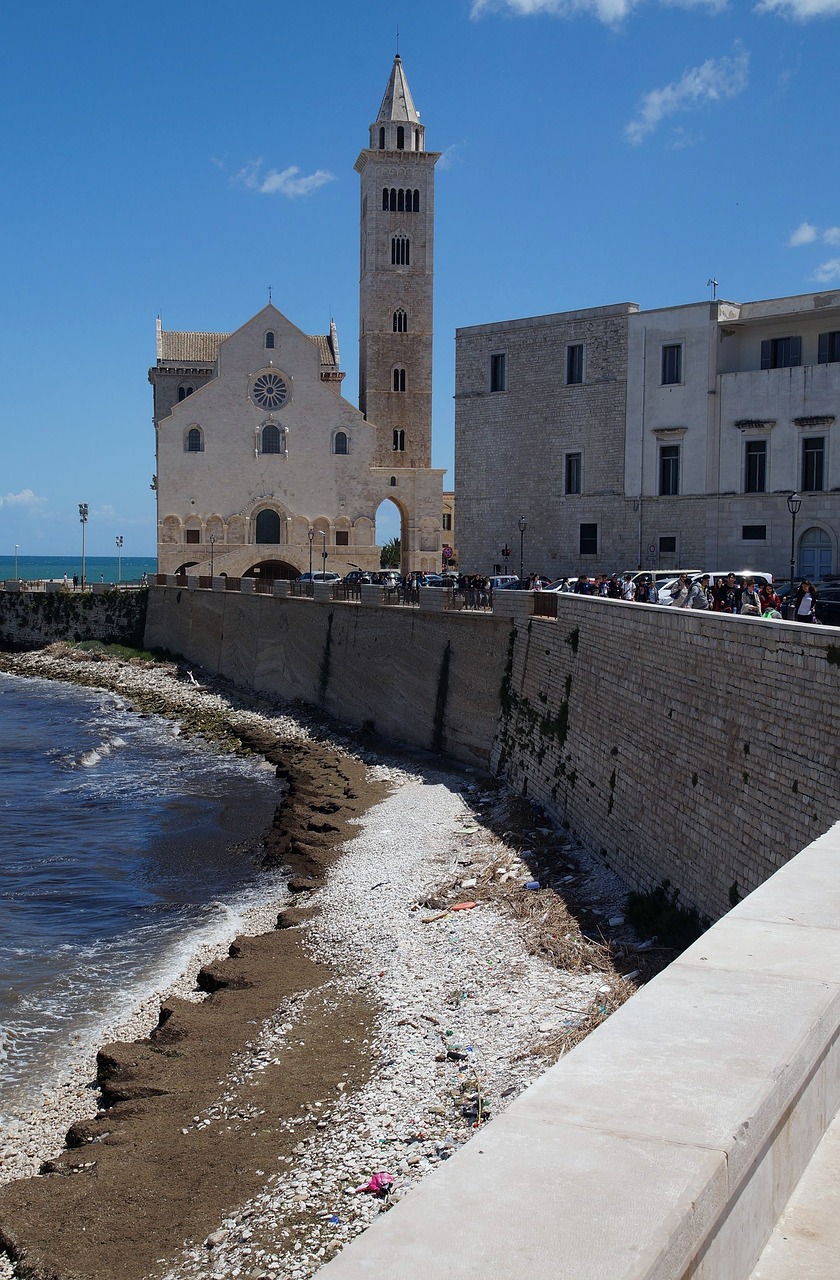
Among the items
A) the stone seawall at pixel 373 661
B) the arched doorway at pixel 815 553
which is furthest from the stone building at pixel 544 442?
the stone seawall at pixel 373 661

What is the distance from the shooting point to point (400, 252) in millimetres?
67625

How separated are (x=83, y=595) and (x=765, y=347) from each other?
38109mm

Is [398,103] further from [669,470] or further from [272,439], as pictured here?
[669,470]

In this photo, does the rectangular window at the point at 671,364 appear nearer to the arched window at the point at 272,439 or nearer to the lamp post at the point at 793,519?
the lamp post at the point at 793,519

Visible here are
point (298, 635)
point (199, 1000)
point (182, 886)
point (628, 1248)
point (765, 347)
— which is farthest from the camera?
point (298, 635)

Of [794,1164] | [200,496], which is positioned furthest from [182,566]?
[794,1164]

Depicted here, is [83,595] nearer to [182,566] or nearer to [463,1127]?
[182,566]

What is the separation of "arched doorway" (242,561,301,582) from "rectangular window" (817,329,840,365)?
3415 centimetres

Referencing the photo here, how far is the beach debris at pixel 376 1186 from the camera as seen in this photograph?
358 inches

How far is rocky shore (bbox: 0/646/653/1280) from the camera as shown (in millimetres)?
8852

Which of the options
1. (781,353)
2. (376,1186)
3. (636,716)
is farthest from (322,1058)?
(781,353)

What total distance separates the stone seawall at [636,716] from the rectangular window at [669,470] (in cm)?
1000

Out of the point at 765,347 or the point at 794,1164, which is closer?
the point at 794,1164

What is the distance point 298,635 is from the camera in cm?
4025
